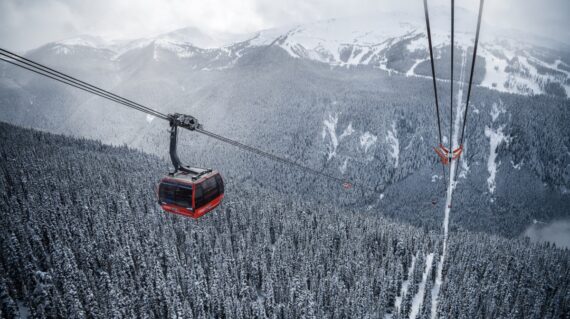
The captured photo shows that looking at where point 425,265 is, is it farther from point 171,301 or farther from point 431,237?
point 171,301

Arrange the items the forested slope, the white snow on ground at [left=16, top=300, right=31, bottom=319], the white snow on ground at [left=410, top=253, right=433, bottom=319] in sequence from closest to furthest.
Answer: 1. the white snow on ground at [left=16, top=300, right=31, bottom=319]
2. the forested slope
3. the white snow on ground at [left=410, top=253, right=433, bottom=319]

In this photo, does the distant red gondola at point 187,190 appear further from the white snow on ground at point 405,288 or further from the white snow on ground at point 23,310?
the white snow on ground at point 405,288

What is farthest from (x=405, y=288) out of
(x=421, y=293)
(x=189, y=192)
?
(x=189, y=192)

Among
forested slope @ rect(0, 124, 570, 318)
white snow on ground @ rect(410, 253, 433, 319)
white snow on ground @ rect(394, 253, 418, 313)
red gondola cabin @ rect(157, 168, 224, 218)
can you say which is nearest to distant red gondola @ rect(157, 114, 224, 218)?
red gondola cabin @ rect(157, 168, 224, 218)

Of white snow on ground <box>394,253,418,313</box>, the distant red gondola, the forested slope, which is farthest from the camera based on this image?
white snow on ground <box>394,253,418,313</box>

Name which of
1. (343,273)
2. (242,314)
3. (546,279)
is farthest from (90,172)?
(546,279)

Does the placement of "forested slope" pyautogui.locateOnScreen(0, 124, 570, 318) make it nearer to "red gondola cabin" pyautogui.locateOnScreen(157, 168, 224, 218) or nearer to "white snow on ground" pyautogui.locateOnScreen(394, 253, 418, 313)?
"white snow on ground" pyautogui.locateOnScreen(394, 253, 418, 313)

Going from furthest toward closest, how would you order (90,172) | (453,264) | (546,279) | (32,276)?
(90,172) → (546,279) → (453,264) → (32,276)
